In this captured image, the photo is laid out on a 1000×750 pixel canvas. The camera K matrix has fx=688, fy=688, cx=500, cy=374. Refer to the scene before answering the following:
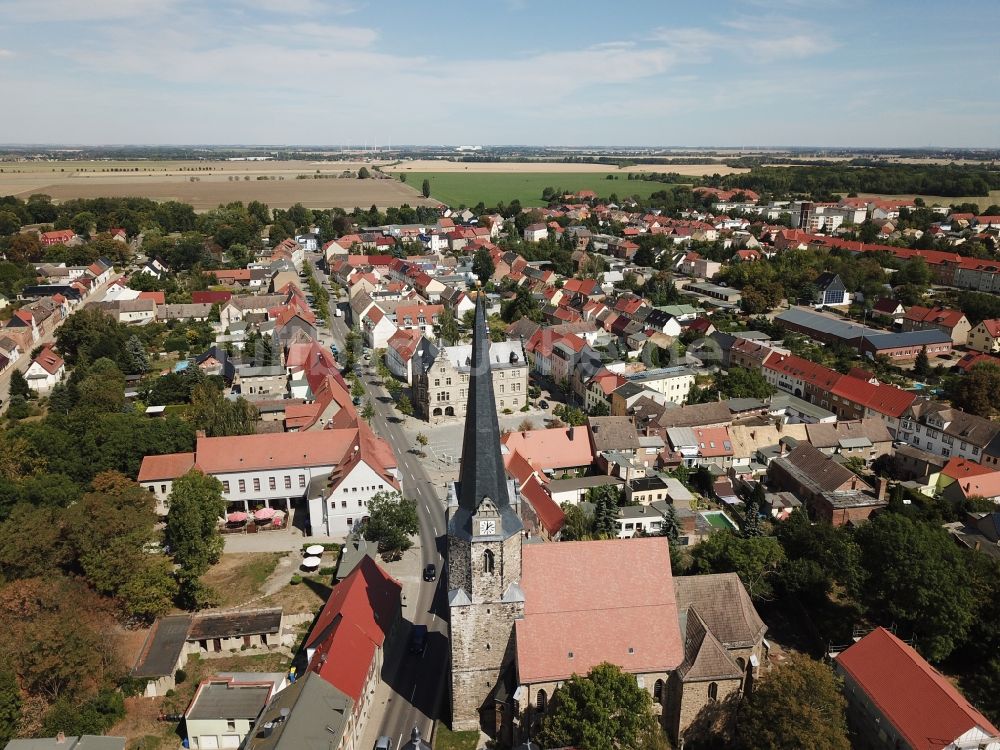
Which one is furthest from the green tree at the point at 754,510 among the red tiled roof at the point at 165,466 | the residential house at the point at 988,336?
the residential house at the point at 988,336

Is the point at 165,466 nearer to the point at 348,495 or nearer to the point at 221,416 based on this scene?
the point at 221,416

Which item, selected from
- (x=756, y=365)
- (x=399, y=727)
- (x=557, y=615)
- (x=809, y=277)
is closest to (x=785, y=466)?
(x=756, y=365)

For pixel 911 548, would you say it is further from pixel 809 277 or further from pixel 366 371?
pixel 809 277

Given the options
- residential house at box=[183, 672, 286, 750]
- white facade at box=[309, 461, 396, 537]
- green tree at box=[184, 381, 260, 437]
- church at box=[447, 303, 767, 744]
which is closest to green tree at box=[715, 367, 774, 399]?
white facade at box=[309, 461, 396, 537]

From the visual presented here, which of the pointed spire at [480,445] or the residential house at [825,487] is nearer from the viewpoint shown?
the pointed spire at [480,445]

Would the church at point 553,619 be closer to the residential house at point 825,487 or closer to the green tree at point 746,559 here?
the green tree at point 746,559
